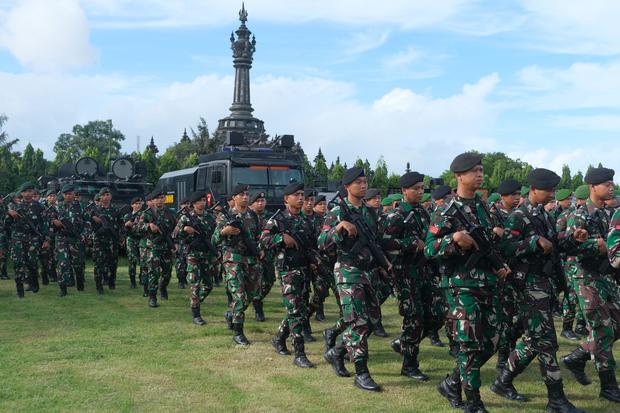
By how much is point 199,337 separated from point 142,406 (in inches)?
124

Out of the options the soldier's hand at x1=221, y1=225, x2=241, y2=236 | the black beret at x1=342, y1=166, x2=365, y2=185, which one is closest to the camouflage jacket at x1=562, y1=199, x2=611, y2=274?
the black beret at x1=342, y1=166, x2=365, y2=185

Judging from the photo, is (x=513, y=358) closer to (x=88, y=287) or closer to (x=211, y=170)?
(x=88, y=287)

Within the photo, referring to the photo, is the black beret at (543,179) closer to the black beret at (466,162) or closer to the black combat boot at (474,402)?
the black beret at (466,162)

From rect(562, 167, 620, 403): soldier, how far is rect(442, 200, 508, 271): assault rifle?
101 cm

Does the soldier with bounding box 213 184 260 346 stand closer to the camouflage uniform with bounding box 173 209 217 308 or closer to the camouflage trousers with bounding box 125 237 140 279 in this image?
the camouflage uniform with bounding box 173 209 217 308

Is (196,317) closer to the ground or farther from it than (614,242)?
closer to the ground

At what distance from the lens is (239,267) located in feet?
28.3

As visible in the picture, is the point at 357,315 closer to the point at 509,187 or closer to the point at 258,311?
the point at 509,187

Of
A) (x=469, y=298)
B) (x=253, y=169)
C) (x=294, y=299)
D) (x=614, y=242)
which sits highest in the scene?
(x=253, y=169)

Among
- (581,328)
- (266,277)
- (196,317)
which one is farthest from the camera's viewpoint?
(196,317)

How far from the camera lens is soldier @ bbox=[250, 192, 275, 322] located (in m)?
9.19

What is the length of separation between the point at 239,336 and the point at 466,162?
444 centimetres


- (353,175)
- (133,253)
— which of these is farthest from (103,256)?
(353,175)

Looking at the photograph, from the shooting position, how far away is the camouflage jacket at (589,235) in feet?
20.1
